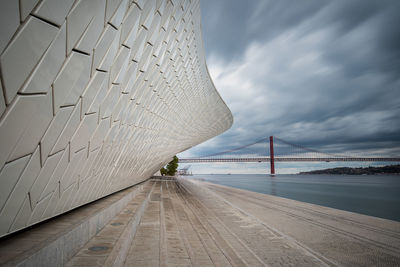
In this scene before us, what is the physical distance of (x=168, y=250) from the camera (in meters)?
4.34

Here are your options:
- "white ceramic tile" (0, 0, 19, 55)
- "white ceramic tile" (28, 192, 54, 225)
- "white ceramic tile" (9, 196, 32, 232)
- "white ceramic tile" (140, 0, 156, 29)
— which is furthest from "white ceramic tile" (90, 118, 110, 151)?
"white ceramic tile" (0, 0, 19, 55)

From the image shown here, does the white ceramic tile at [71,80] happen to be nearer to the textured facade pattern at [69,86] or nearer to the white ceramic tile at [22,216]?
the textured facade pattern at [69,86]

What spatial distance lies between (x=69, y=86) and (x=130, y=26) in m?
1.44

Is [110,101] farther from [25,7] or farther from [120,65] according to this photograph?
[25,7]

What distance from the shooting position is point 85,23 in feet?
7.27

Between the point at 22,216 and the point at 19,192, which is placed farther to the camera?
the point at 22,216

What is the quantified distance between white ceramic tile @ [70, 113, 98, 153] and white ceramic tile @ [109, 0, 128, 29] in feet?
4.89

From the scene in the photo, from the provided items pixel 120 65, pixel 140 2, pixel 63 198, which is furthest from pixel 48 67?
pixel 63 198

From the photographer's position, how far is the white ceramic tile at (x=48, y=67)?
1.91 meters

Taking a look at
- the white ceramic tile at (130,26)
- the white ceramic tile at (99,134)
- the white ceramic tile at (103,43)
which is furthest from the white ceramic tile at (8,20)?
the white ceramic tile at (99,134)

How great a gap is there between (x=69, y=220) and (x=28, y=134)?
2571mm

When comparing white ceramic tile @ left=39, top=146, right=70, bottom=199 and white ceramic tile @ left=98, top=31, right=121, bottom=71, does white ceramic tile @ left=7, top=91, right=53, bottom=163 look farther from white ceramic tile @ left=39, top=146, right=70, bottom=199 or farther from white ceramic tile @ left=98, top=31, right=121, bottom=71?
white ceramic tile @ left=98, top=31, right=121, bottom=71

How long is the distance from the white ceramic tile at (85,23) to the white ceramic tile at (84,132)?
131 centimetres

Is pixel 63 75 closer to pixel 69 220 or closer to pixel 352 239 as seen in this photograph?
pixel 69 220
